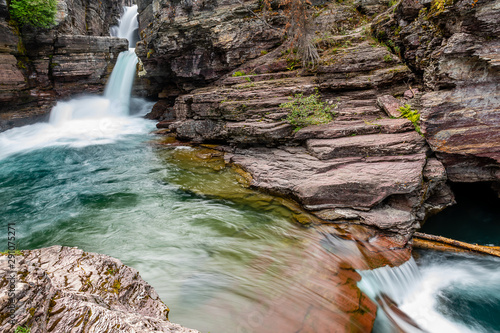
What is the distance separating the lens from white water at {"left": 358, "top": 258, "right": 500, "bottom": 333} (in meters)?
4.01

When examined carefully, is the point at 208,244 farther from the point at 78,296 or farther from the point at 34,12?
the point at 34,12

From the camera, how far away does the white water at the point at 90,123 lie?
526 inches

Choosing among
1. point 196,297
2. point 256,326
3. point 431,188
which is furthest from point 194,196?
point 431,188

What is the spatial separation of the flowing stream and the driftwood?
18 centimetres

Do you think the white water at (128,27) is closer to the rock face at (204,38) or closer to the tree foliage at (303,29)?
the rock face at (204,38)

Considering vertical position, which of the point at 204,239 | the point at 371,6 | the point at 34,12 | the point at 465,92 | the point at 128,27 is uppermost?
the point at 128,27

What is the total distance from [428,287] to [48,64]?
70.6 feet

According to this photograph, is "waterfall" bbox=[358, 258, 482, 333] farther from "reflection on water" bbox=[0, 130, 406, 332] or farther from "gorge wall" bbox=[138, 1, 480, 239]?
"gorge wall" bbox=[138, 1, 480, 239]

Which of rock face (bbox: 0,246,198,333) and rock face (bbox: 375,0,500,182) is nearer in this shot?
rock face (bbox: 0,246,198,333)

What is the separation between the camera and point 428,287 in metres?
4.77

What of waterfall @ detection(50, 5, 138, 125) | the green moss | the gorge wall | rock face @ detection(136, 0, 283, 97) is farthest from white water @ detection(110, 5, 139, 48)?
the green moss

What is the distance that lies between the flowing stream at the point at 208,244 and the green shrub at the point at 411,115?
345 centimetres

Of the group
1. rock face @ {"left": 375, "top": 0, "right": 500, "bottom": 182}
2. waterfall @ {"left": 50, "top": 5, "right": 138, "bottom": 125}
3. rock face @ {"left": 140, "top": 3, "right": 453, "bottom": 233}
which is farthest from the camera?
waterfall @ {"left": 50, "top": 5, "right": 138, "bottom": 125}

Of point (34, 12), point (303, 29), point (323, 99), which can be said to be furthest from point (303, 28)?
point (34, 12)
